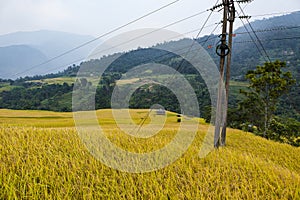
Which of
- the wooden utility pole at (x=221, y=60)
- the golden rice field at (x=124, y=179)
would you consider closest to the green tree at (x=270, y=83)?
the wooden utility pole at (x=221, y=60)

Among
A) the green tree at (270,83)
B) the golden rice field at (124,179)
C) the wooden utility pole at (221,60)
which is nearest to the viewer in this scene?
the golden rice field at (124,179)

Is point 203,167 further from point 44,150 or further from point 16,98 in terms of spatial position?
point 16,98

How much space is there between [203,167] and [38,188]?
260cm

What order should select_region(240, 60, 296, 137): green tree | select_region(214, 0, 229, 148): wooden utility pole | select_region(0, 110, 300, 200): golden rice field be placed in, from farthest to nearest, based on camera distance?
select_region(240, 60, 296, 137): green tree < select_region(214, 0, 229, 148): wooden utility pole < select_region(0, 110, 300, 200): golden rice field

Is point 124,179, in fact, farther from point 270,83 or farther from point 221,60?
point 270,83

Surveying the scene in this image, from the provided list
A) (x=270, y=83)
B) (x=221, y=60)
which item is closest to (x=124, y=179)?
(x=221, y=60)

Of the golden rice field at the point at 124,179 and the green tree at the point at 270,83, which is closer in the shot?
the golden rice field at the point at 124,179

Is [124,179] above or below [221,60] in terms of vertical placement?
below

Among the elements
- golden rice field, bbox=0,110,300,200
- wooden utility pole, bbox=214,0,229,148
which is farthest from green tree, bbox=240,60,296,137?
golden rice field, bbox=0,110,300,200

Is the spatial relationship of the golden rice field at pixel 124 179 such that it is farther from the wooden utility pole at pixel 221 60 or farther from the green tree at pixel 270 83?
the green tree at pixel 270 83

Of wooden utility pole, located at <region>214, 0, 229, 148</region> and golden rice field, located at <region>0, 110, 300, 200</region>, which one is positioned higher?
wooden utility pole, located at <region>214, 0, 229, 148</region>

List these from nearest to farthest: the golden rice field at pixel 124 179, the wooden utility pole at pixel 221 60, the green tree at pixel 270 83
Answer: the golden rice field at pixel 124 179 → the wooden utility pole at pixel 221 60 → the green tree at pixel 270 83

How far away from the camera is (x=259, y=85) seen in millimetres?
20281

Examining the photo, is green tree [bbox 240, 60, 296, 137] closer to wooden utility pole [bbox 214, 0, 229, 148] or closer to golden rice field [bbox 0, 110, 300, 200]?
wooden utility pole [bbox 214, 0, 229, 148]
